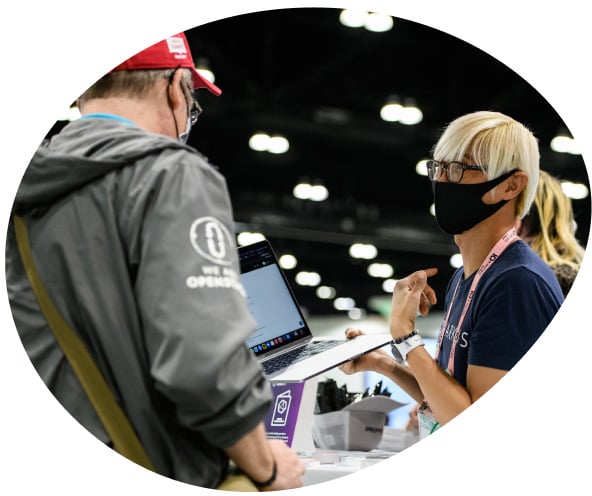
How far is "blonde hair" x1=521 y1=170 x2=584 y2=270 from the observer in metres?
2.85

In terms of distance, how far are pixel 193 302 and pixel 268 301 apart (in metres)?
0.81

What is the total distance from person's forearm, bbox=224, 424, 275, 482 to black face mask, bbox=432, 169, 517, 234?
88 cm

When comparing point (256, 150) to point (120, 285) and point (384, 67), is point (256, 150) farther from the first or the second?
point (120, 285)

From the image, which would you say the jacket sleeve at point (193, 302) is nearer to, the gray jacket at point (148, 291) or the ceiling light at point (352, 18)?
the gray jacket at point (148, 291)

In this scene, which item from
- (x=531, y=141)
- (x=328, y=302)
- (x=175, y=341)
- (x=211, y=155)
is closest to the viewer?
(x=175, y=341)

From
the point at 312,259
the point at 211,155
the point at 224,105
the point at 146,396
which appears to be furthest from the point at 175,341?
the point at 312,259

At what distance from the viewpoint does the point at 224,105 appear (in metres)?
7.50

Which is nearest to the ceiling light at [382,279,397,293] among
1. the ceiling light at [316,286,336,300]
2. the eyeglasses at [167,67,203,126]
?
the ceiling light at [316,286,336,300]

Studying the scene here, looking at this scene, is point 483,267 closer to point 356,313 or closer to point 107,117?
point 107,117

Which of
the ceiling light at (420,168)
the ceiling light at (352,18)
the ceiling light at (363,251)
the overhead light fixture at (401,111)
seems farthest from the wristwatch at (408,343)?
the ceiling light at (363,251)

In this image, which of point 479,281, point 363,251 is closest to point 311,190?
point 363,251

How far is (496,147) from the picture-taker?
72.0 inches

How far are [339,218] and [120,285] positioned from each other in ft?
29.7

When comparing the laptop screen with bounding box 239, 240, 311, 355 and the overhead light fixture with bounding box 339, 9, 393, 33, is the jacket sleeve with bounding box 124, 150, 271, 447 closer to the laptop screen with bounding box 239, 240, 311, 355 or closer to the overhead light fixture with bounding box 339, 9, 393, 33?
the laptop screen with bounding box 239, 240, 311, 355
